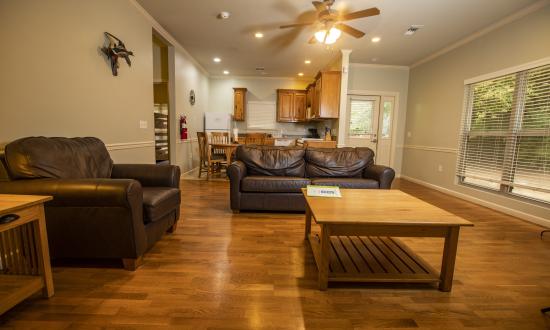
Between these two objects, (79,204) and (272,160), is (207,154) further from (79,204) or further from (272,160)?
(79,204)

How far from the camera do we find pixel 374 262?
1.86 metres

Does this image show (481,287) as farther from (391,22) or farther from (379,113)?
(379,113)

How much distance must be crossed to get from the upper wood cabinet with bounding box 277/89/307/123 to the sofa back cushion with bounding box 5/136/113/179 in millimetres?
5525

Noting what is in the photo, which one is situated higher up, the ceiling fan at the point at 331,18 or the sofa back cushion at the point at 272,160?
the ceiling fan at the point at 331,18

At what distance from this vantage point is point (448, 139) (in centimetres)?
458

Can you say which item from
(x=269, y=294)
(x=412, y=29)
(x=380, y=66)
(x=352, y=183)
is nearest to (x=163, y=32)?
(x=352, y=183)

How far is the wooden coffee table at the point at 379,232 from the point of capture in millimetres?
1518

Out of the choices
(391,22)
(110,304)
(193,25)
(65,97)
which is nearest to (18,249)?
(110,304)

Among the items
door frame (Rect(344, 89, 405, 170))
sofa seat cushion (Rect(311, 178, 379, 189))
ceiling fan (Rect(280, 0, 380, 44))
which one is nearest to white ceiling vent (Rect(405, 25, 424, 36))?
ceiling fan (Rect(280, 0, 380, 44))

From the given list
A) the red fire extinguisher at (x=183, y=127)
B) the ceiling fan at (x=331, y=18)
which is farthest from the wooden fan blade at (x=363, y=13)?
the red fire extinguisher at (x=183, y=127)

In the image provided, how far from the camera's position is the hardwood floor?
4.34ft

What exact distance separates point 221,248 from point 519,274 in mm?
2355

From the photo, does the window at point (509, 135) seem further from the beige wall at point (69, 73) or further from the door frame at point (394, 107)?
the beige wall at point (69, 73)

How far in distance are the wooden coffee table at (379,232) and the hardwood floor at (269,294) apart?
0.30 feet
